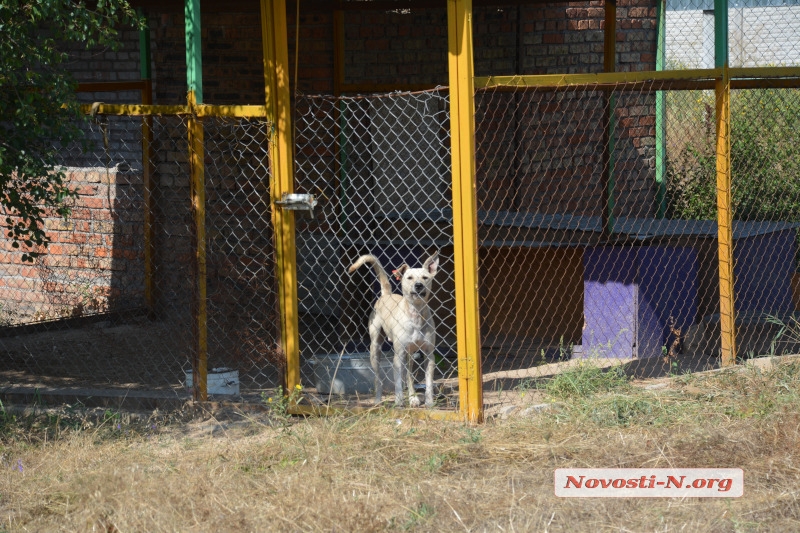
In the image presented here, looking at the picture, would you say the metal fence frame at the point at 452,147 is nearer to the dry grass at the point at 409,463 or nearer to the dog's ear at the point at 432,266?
the dry grass at the point at 409,463

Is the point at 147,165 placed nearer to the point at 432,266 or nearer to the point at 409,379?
the point at 432,266

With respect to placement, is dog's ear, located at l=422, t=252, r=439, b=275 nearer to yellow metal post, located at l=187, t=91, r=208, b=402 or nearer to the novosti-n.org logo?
yellow metal post, located at l=187, t=91, r=208, b=402

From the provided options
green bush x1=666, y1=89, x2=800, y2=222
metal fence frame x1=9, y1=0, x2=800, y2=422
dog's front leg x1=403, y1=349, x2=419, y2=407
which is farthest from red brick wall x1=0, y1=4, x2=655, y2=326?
metal fence frame x1=9, y1=0, x2=800, y2=422

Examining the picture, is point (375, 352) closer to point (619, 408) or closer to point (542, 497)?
point (619, 408)

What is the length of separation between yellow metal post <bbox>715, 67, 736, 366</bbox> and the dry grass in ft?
1.33

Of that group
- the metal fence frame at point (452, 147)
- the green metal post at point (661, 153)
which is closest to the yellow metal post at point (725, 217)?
the metal fence frame at point (452, 147)

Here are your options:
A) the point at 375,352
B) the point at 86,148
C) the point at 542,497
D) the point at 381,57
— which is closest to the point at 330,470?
the point at 542,497

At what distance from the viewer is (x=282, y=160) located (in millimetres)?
5461

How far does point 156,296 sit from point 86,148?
10.0 feet

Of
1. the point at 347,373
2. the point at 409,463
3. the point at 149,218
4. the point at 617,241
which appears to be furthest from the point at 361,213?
the point at 409,463

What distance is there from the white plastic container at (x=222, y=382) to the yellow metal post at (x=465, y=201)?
5.17 feet

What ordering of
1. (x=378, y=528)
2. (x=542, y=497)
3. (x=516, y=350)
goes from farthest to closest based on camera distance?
(x=516, y=350), (x=542, y=497), (x=378, y=528)

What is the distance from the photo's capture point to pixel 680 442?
478 cm

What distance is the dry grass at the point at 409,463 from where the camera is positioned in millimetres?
3980
